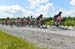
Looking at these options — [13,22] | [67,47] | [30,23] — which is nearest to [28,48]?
[67,47]

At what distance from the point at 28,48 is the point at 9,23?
244 ft

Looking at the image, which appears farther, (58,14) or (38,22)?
(38,22)

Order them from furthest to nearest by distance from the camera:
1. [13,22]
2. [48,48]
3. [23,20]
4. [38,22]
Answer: [13,22] < [23,20] < [38,22] < [48,48]

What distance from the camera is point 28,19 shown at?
7394 cm

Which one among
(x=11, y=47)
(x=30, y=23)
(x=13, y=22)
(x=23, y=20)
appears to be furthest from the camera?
(x=13, y=22)

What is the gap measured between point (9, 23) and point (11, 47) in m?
74.8

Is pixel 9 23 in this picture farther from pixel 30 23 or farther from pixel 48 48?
pixel 48 48

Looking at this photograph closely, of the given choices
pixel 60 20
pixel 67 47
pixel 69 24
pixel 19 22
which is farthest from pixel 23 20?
pixel 67 47

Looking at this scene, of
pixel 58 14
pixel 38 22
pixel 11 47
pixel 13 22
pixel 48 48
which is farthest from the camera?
pixel 13 22

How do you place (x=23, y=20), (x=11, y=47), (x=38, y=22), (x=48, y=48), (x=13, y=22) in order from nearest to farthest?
(x=11, y=47)
(x=48, y=48)
(x=38, y=22)
(x=23, y=20)
(x=13, y=22)

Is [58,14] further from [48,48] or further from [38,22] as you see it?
[48,48]

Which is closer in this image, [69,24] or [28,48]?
[28,48]

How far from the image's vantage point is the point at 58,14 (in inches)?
2095

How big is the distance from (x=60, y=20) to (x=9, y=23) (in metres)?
38.7
